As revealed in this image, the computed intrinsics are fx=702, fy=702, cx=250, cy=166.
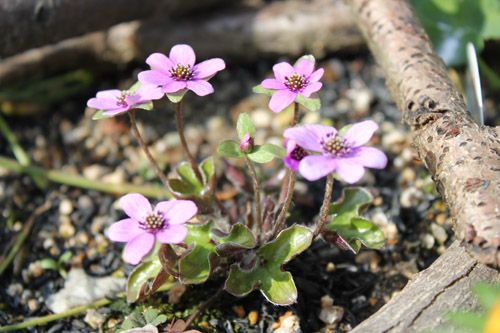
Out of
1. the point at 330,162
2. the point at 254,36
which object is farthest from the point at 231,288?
the point at 254,36

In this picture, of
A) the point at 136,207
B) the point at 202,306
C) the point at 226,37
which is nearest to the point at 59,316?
the point at 202,306

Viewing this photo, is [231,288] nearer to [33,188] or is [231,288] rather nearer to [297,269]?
[297,269]

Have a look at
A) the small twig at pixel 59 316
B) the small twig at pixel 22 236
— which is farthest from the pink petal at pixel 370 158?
the small twig at pixel 22 236

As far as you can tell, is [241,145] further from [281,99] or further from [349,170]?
[349,170]

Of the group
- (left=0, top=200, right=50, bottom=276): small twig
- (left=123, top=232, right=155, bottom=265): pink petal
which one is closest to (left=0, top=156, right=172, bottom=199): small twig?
(left=0, top=200, right=50, bottom=276): small twig

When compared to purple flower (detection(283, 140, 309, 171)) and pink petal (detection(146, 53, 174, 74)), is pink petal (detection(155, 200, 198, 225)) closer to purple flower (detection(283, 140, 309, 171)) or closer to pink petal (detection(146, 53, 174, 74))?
purple flower (detection(283, 140, 309, 171))

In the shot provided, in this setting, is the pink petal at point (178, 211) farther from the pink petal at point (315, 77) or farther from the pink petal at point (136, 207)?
the pink petal at point (315, 77)
